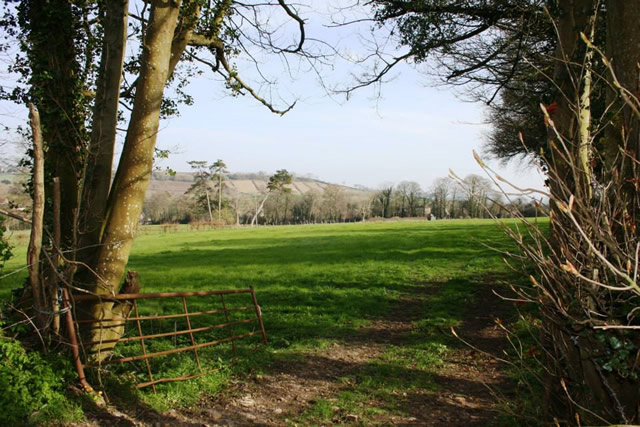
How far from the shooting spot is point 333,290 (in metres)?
13.0

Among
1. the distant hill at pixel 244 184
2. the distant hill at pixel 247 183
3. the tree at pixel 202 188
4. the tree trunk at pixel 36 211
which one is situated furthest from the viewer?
the distant hill at pixel 247 183

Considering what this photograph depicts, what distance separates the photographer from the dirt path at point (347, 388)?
5.31 m

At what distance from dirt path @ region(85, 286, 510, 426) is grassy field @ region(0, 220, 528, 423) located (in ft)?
0.60

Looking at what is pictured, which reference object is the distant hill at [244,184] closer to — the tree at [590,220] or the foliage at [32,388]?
the tree at [590,220]

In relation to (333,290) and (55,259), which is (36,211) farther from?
(333,290)

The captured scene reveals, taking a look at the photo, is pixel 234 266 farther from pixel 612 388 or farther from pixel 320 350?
pixel 612 388

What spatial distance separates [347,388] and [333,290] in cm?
668

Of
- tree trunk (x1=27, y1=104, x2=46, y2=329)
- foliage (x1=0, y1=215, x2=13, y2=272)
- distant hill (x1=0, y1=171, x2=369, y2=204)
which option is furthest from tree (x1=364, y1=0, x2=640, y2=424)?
distant hill (x1=0, y1=171, x2=369, y2=204)

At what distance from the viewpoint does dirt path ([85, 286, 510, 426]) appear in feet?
17.4

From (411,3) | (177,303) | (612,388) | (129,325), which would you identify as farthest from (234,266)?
(612,388)

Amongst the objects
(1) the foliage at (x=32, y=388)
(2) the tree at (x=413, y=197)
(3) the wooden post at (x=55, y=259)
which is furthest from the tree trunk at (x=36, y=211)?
(2) the tree at (x=413, y=197)

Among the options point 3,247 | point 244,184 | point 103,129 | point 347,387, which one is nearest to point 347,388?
point 347,387

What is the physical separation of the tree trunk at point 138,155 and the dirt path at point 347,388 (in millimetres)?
2225

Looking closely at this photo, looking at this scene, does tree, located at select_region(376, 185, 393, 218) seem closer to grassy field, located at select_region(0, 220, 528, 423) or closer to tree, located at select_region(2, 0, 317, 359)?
grassy field, located at select_region(0, 220, 528, 423)
